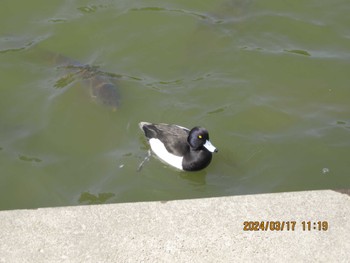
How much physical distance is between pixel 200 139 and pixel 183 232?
219 centimetres

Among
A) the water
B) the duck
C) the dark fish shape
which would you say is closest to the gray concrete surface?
the water

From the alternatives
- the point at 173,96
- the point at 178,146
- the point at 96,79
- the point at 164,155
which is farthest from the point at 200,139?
the point at 96,79

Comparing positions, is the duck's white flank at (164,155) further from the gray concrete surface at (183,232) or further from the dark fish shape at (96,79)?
the gray concrete surface at (183,232)

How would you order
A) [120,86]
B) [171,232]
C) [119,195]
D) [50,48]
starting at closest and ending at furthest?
[171,232]
[119,195]
[120,86]
[50,48]

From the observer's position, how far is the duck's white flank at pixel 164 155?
6879 mm

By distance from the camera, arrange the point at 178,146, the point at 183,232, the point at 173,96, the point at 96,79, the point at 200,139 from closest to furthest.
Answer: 1. the point at 183,232
2. the point at 200,139
3. the point at 178,146
4. the point at 173,96
5. the point at 96,79

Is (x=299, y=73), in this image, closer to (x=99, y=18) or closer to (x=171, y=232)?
(x=99, y=18)

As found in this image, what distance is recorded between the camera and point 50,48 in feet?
29.0

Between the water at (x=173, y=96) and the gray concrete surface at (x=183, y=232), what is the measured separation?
1.60 m

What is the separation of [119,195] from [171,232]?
1962 millimetres

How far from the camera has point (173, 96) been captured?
779 cm

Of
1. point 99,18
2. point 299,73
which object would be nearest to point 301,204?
point 299,73

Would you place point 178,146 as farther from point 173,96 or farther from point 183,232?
point 183,232

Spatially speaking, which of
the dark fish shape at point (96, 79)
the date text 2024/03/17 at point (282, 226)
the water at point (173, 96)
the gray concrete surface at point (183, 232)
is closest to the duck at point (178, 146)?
the water at point (173, 96)
